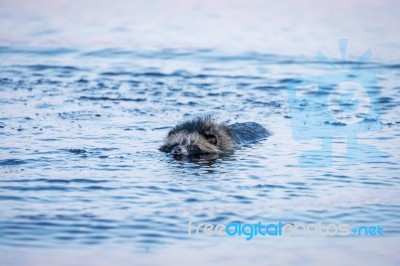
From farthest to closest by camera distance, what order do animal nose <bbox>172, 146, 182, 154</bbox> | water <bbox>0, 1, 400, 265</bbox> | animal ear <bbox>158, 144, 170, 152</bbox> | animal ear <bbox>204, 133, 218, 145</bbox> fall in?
animal ear <bbox>204, 133, 218, 145</bbox>, animal ear <bbox>158, 144, 170, 152</bbox>, animal nose <bbox>172, 146, 182, 154</bbox>, water <bbox>0, 1, 400, 265</bbox>

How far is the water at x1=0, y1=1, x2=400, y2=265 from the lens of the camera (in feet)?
22.0

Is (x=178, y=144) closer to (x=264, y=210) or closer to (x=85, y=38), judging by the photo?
(x=264, y=210)

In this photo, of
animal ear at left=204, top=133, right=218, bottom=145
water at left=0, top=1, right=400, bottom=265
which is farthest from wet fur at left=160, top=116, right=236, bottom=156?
water at left=0, top=1, right=400, bottom=265

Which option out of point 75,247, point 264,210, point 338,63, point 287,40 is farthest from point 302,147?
point 287,40

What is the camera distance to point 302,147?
35.0 ft

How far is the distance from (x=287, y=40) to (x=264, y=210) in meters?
13.9

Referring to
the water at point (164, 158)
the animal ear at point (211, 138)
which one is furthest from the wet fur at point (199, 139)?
the water at point (164, 158)

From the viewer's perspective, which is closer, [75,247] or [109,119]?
[75,247]

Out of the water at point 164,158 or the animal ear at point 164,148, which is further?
the animal ear at point 164,148

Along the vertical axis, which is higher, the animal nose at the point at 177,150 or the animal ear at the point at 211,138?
the animal ear at the point at 211,138

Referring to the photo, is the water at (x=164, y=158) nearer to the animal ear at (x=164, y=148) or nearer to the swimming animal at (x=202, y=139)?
the animal ear at (x=164, y=148)

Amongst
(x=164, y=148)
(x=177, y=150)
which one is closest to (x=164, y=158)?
(x=177, y=150)

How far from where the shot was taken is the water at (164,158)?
6699 millimetres

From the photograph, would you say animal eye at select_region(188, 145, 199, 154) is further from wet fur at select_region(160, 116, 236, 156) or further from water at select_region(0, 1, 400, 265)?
water at select_region(0, 1, 400, 265)
